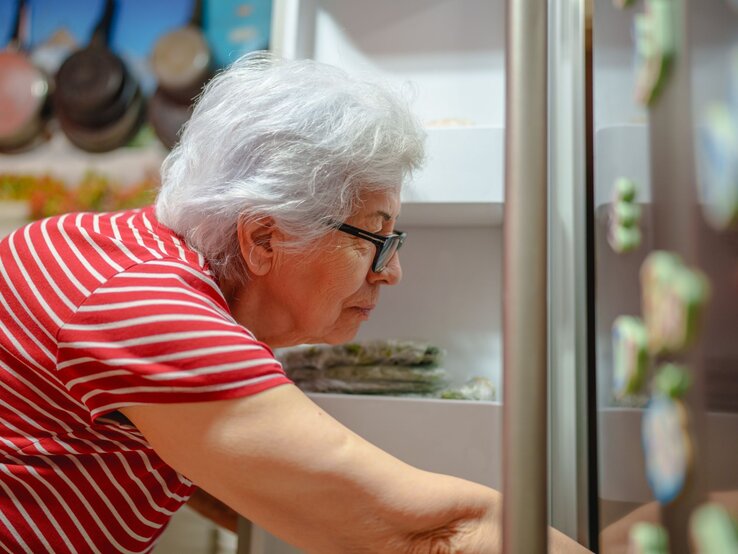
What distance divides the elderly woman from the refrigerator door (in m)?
0.26

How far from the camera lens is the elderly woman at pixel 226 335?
2.15 feet

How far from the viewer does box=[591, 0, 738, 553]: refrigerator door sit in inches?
11.9

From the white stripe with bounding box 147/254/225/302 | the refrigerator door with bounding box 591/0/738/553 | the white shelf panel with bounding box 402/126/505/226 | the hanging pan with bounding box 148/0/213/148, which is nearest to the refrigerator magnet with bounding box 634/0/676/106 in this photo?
the refrigerator door with bounding box 591/0/738/553

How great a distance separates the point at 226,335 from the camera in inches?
26.7

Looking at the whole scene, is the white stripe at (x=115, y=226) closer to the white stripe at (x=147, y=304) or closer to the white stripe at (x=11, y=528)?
the white stripe at (x=147, y=304)

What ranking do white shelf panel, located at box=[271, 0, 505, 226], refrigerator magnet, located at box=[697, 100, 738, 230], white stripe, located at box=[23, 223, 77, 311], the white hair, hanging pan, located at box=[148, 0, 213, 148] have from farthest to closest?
hanging pan, located at box=[148, 0, 213, 148] → white shelf panel, located at box=[271, 0, 505, 226] → the white hair → white stripe, located at box=[23, 223, 77, 311] → refrigerator magnet, located at box=[697, 100, 738, 230]

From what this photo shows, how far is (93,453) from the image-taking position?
2.76 feet

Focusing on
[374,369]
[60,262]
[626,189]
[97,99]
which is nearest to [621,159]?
[626,189]

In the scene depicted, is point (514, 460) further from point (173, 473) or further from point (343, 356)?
point (343, 356)

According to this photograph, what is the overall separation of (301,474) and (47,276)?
360 mm

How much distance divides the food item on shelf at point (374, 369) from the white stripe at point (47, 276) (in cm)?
62

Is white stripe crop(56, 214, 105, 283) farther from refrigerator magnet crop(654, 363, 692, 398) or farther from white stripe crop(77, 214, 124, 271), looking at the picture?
refrigerator magnet crop(654, 363, 692, 398)

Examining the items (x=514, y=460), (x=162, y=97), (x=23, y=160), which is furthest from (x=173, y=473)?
(x=23, y=160)

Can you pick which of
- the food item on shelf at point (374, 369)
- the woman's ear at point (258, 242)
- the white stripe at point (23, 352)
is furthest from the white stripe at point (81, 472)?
the food item on shelf at point (374, 369)
